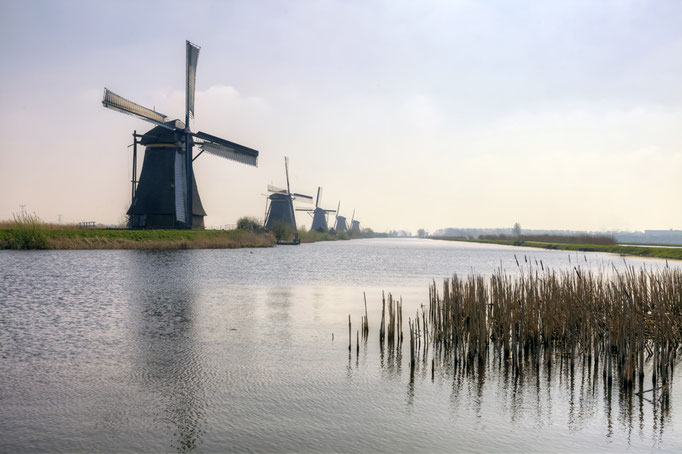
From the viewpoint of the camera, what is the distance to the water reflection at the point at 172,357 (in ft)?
19.1

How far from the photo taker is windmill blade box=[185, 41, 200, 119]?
45.2 metres

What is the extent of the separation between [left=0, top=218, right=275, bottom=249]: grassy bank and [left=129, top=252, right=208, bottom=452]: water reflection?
2296cm

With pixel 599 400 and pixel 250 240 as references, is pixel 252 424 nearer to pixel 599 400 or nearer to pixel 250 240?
pixel 599 400

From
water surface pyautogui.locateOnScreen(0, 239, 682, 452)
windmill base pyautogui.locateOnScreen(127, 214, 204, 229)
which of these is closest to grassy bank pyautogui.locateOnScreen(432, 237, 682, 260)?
water surface pyautogui.locateOnScreen(0, 239, 682, 452)

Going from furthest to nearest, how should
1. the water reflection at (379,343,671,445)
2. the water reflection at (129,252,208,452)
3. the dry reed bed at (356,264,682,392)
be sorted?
1. the dry reed bed at (356,264,682,392)
2. the water reflection at (379,343,671,445)
3. the water reflection at (129,252,208,452)

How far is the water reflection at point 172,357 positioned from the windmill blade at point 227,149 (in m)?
28.9

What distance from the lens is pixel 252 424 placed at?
5.74m

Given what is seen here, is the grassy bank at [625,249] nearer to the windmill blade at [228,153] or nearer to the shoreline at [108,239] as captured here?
the windmill blade at [228,153]

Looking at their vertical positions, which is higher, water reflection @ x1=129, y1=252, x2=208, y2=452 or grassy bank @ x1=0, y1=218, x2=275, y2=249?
grassy bank @ x1=0, y1=218, x2=275, y2=249

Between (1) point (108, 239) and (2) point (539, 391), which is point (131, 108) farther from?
(2) point (539, 391)

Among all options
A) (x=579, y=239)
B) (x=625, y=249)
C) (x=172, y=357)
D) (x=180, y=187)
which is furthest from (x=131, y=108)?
(x=579, y=239)

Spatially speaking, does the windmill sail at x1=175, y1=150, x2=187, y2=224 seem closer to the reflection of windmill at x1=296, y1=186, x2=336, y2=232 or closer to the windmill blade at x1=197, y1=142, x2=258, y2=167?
the windmill blade at x1=197, y1=142, x2=258, y2=167

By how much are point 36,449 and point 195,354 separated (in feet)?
13.6

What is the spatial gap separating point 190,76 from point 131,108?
7.92 m
